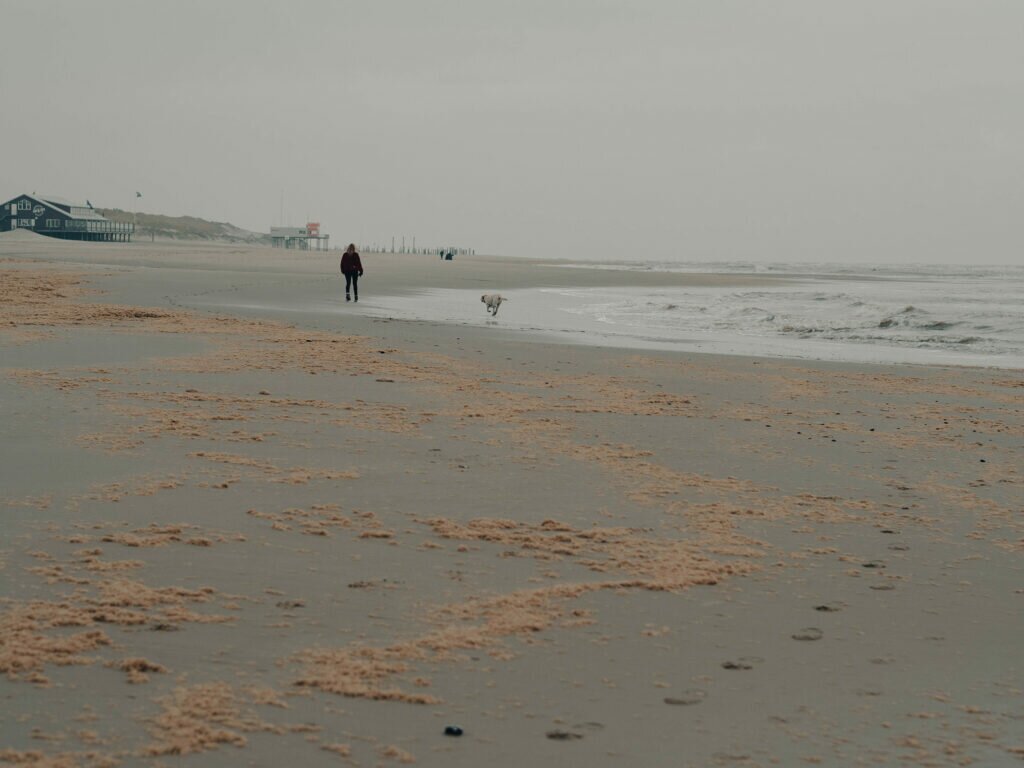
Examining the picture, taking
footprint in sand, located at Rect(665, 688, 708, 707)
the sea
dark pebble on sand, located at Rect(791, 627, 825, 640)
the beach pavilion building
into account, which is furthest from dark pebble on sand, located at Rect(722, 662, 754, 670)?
the beach pavilion building

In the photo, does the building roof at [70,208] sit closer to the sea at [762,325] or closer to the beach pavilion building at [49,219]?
the beach pavilion building at [49,219]

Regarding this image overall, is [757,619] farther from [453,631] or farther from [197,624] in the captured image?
[197,624]

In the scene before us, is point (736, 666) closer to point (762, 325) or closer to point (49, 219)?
point (762, 325)

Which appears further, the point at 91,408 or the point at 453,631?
the point at 91,408

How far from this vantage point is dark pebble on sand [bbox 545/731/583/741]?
3.31 m

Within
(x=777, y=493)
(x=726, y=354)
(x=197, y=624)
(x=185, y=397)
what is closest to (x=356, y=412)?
(x=185, y=397)

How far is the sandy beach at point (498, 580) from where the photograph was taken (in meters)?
3.35

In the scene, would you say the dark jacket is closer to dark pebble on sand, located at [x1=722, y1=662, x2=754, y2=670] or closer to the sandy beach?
the sandy beach

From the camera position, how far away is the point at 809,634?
432 centimetres

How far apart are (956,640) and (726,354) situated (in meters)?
12.1

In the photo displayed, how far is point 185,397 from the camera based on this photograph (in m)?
9.62

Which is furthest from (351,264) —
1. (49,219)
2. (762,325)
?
(49,219)

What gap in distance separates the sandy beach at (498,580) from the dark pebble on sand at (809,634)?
0.03 metres

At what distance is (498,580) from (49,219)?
136m
